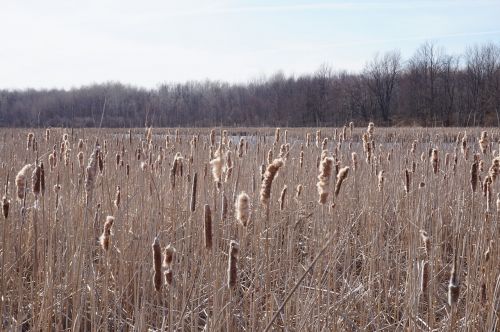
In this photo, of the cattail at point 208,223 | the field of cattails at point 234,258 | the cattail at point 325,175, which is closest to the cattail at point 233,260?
the field of cattails at point 234,258

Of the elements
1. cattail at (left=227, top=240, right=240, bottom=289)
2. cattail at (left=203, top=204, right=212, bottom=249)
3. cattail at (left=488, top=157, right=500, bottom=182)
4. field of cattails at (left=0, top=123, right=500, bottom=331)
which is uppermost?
cattail at (left=488, top=157, right=500, bottom=182)

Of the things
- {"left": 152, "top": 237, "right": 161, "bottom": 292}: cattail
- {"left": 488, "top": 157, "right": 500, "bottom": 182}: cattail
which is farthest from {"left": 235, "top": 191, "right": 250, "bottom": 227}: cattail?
{"left": 488, "top": 157, "right": 500, "bottom": 182}: cattail

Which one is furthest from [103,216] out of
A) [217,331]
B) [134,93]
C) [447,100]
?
[134,93]

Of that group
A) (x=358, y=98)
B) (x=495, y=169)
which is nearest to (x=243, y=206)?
(x=495, y=169)

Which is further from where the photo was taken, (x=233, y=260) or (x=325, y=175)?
(x=325, y=175)

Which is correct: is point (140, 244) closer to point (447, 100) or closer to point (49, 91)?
point (447, 100)

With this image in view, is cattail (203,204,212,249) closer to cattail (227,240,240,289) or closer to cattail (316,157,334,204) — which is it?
cattail (227,240,240,289)

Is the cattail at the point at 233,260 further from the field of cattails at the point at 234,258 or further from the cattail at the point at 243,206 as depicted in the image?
the cattail at the point at 243,206

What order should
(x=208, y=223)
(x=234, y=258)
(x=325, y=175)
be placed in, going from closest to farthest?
1. (x=234, y=258)
2. (x=208, y=223)
3. (x=325, y=175)

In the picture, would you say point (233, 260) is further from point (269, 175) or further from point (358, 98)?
point (358, 98)

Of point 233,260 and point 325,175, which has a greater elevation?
point 325,175

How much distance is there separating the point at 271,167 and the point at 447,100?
44.8 meters

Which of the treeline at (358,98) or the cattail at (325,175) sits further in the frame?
the treeline at (358,98)

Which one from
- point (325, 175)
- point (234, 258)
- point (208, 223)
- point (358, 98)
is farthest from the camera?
point (358, 98)
